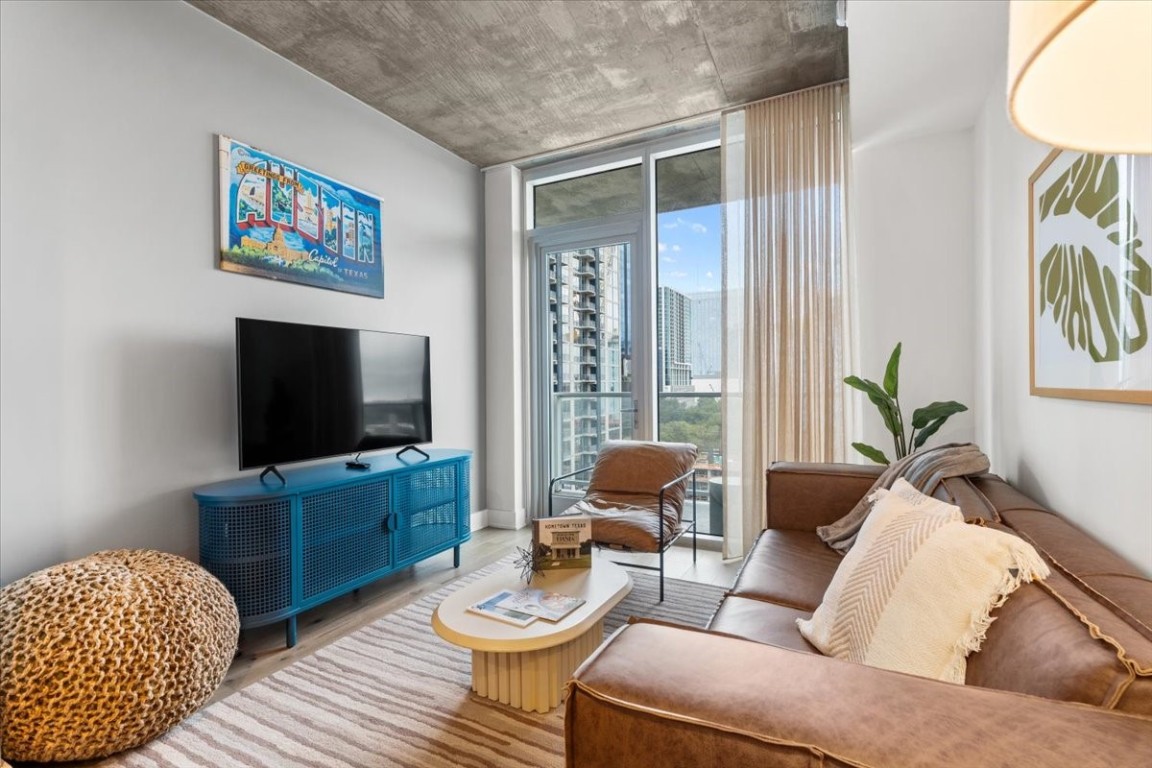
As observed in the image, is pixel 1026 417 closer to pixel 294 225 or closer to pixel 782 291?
pixel 782 291

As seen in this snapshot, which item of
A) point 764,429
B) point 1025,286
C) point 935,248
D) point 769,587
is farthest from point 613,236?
point 769,587

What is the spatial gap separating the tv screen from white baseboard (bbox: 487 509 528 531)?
3.97ft

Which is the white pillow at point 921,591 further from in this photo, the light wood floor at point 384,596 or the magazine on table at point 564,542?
the light wood floor at point 384,596

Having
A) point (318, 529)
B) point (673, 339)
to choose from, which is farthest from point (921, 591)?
point (673, 339)

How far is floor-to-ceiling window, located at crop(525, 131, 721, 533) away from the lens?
3.86 m

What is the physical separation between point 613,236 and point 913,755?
149 inches

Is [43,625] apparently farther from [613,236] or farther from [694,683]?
[613,236]

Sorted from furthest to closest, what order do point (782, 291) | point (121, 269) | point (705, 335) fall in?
point (705, 335) < point (782, 291) < point (121, 269)

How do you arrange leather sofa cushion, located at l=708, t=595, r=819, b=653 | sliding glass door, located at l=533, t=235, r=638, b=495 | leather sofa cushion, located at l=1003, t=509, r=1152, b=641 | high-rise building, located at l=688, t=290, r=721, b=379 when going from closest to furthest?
leather sofa cushion, located at l=1003, t=509, r=1152, b=641
leather sofa cushion, located at l=708, t=595, r=819, b=653
high-rise building, located at l=688, t=290, r=721, b=379
sliding glass door, located at l=533, t=235, r=638, b=495

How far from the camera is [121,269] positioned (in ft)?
7.60

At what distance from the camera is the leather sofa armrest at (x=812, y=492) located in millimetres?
2443

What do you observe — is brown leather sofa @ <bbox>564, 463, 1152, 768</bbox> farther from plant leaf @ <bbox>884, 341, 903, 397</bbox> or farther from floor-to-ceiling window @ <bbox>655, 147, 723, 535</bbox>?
floor-to-ceiling window @ <bbox>655, 147, 723, 535</bbox>

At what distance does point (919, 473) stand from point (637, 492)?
5.37 feet

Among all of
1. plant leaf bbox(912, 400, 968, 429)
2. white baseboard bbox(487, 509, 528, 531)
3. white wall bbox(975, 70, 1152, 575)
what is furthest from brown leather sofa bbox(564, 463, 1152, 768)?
white baseboard bbox(487, 509, 528, 531)
